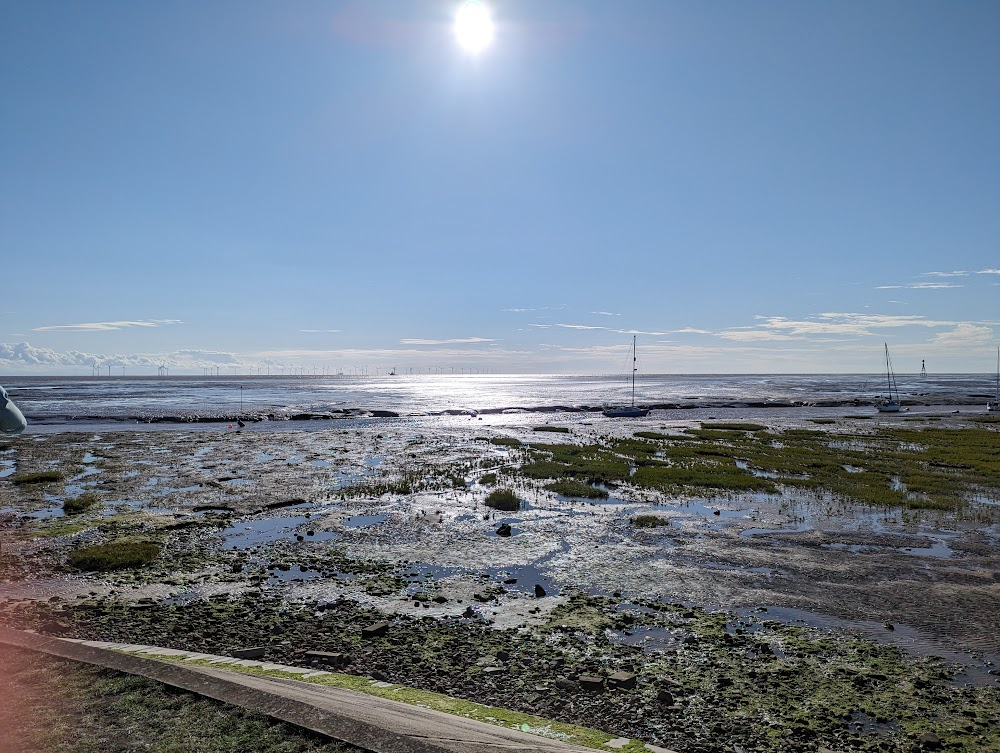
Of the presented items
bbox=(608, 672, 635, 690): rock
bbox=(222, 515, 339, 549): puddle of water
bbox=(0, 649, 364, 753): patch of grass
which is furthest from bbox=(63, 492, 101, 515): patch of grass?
bbox=(608, 672, 635, 690): rock

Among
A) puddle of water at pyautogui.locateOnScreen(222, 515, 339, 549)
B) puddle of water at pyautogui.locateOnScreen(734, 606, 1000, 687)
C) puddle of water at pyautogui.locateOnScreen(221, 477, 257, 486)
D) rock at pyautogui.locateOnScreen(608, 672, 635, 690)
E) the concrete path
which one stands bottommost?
puddle of water at pyautogui.locateOnScreen(221, 477, 257, 486)

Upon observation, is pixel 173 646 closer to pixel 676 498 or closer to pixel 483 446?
pixel 676 498

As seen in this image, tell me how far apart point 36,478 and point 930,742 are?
42034mm

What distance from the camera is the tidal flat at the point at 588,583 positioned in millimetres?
10781

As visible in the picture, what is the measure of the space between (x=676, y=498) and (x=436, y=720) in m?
24.1

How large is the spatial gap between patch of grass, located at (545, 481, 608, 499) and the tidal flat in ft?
0.71

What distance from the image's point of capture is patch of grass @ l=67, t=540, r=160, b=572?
18.5 meters

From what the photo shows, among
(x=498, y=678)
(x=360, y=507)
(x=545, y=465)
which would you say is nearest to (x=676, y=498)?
(x=545, y=465)

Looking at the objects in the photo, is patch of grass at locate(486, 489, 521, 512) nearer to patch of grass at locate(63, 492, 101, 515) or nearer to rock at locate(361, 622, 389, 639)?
rock at locate(361, 622, 389, 639)

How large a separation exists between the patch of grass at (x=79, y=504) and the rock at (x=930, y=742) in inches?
1183

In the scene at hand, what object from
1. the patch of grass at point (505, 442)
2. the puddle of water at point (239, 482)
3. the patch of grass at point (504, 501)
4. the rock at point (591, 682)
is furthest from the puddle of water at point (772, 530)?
the patch of grass at point (505, 442)

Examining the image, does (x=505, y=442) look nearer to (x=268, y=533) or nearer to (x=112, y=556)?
(x=268, y=533)

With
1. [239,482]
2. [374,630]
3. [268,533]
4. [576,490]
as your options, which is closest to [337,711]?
[374,630]

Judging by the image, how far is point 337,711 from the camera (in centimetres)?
775
